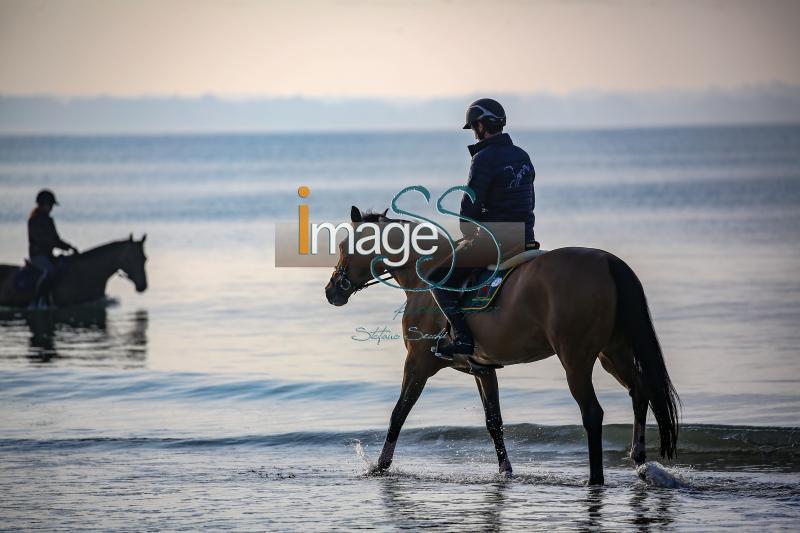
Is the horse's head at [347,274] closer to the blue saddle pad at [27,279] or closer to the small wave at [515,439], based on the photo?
the small wave at [515,439]

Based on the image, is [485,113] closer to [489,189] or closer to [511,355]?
[489,189]

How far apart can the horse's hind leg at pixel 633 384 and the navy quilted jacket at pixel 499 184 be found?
1.12m

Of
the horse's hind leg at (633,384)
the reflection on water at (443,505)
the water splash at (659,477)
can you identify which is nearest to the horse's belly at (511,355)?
the horse's hind leg at (633,384)

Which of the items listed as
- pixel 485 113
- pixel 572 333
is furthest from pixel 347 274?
pixel 572 333

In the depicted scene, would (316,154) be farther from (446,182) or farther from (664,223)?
(664,223)

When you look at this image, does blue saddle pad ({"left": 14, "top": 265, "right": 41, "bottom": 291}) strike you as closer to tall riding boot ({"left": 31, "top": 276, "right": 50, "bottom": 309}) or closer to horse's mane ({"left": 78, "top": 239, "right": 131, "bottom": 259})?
tall riding boot ({"left": 31, "top": 276, "right": 50, "bottom": 309})

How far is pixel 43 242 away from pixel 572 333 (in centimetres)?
1503

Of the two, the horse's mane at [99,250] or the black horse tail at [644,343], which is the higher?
the horse's mane at [99,250]

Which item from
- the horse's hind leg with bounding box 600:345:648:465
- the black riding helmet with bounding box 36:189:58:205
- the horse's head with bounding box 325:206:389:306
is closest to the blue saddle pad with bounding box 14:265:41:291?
the black riding helmet with bounding box 36:189:58:205

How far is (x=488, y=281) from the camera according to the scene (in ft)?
34.3

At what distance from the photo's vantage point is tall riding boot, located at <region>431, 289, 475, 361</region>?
418 inches

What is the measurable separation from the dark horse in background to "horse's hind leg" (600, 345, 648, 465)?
14.7 m

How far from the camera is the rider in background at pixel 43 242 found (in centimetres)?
2261

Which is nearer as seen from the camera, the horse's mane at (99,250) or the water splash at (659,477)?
the water splash at (659,477)
